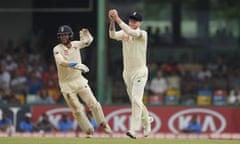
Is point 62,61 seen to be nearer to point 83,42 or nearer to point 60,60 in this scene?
point 60,60

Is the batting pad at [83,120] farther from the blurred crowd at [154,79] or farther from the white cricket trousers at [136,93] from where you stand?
the blurred crowd at [154,79]

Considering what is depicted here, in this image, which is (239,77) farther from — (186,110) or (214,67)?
(186,110)

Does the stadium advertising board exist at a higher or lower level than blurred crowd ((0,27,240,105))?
lower

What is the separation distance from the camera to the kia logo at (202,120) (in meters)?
22.1

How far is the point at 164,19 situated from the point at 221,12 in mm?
→ 1523

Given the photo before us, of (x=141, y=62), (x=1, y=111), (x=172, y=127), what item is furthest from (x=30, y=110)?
(x=141, y=62)

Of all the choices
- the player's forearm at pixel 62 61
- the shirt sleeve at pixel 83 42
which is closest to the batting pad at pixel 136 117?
the player's forearm at pixel 62 61

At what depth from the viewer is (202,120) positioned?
22078 mm

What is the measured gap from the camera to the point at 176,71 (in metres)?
24.0

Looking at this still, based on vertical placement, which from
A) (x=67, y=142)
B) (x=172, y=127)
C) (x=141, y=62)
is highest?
(x=141, y=62)

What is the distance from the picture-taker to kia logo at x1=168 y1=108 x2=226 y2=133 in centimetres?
2206

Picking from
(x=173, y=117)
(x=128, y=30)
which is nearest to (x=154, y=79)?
(x=173, y=117)

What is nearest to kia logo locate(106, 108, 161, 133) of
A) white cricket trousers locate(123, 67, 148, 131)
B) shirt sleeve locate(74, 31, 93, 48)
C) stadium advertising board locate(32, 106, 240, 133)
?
stadium advertising board locate(32, 106, 240, 133)

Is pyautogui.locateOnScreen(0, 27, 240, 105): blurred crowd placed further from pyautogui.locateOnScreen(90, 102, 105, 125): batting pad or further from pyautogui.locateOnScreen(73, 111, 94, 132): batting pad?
pyautogui.locateOnScreen(90, 102, 105, 125): batting pad
